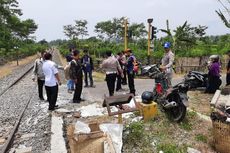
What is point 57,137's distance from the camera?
23.1ft

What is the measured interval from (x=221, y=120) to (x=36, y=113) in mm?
5489

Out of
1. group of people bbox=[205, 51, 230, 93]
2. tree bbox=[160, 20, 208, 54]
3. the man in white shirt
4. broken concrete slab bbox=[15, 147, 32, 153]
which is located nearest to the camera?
broken concrete slab bbox=[15, 147, 32, 153]

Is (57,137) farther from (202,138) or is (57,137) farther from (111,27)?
(111,27)

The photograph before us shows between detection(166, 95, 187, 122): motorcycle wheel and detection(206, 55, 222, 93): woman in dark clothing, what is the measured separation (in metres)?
4.83

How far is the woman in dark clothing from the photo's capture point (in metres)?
12.2

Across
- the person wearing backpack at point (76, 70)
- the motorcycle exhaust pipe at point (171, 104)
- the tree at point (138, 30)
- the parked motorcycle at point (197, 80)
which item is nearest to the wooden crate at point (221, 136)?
the motorcycle exhaust pipe at point (171, 104)

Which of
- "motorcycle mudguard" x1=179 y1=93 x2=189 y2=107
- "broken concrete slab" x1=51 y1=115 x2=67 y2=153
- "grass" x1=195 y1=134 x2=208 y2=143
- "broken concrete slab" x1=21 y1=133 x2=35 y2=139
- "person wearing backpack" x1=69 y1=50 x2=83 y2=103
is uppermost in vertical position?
"person wearing backpack" x1=69 y1=50 x2=83 y2=103

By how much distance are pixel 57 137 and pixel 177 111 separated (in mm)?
2866

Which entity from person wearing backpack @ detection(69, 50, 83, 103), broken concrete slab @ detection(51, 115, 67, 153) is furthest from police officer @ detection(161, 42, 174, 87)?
broken concrete slab @ detection(51, 115, 67, 153)

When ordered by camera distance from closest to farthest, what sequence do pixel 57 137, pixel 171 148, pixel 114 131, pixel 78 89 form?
pixel 171 148
pixel 114 131
pixel 57 137
pixel 78 89

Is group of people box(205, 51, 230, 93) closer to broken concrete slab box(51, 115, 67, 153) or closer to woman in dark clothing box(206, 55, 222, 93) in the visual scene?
woman in dark clothing box(206, 55, 222, 93)

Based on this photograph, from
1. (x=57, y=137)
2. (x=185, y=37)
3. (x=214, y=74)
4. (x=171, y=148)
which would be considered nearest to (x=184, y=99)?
(x=171, y=148)

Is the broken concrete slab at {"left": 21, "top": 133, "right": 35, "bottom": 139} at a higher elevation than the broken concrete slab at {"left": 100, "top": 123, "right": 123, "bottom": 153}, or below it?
below

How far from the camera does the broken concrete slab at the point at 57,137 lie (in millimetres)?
6398
